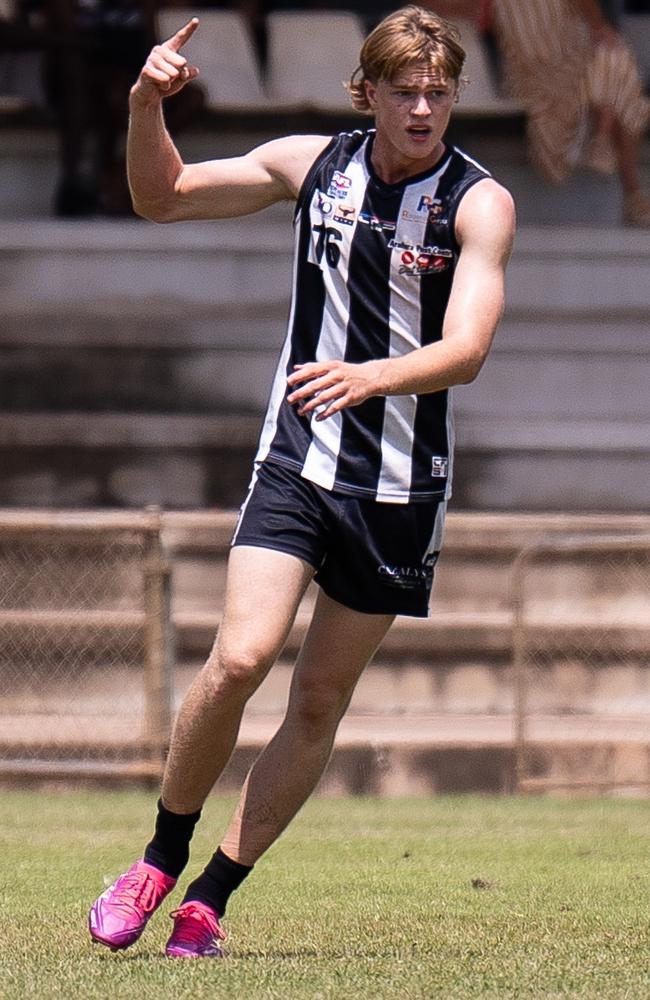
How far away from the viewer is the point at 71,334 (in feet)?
35.4

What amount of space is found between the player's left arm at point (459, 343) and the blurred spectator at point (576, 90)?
7.35 m

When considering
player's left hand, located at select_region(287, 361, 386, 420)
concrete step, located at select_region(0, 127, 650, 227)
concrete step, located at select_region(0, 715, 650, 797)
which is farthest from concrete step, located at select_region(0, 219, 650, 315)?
player's left hand, located at select_region(287, 361, 386, 420)

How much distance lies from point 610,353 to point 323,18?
10.1 ft

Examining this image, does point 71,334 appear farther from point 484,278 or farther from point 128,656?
point 484,278

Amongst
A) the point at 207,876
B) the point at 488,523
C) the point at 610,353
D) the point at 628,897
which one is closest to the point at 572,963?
the point at 207,876

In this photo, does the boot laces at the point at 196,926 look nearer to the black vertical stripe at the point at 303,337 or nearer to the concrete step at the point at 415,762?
the black vertical stripe at the point at 303,337

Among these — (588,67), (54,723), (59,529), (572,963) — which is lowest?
(54,723)

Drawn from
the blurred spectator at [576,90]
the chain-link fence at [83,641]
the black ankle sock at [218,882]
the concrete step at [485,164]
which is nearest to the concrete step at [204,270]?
the blurred spectator at [576,90]

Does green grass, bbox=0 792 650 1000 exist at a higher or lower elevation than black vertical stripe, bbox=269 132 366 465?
lower

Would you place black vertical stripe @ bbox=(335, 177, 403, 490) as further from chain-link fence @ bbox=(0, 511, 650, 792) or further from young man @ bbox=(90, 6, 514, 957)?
chain-link fence @ bbox=(0, 511, 650, 792)

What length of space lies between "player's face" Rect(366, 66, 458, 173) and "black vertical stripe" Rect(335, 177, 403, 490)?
0.35ft

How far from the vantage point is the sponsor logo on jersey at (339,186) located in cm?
425

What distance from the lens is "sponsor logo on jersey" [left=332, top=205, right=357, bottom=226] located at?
4.22 meters

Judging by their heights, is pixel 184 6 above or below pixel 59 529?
above
